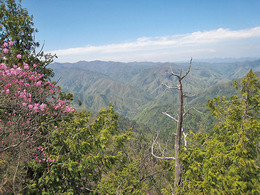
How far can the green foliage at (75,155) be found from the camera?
705 centimetres

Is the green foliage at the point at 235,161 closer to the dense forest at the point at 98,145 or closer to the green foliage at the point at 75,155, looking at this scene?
the dense forest at the point at 98,145

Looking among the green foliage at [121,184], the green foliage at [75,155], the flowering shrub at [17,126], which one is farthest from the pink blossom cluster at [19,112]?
the green foliage at [121,184]

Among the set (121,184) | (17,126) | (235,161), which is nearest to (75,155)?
(121,184)

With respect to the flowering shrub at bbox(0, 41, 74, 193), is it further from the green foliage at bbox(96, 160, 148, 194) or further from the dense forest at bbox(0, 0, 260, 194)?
the green foliage at bbox(96, 160, 148, 194)

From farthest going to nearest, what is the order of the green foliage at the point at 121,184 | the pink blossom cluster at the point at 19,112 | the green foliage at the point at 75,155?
1. the green foliage at the point at 121,184
2. the green foliage at the point at 75,155
3. the pink blossom cluster at the point at 19,112

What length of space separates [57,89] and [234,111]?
9796mm

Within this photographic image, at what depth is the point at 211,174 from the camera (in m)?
5.36

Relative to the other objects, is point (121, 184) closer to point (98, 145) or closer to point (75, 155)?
point (98, 145)

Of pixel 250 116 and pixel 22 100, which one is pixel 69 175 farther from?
pixel 250 116

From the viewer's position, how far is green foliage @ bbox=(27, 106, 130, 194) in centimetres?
705

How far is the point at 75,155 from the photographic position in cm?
788

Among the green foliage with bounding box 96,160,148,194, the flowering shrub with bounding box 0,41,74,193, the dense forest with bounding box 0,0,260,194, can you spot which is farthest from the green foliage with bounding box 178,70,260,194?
the flowering shrub with bounding box 0,41,74,193

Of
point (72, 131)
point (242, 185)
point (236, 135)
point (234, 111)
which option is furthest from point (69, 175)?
point (234, 111)

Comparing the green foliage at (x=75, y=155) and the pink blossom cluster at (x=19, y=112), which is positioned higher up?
the pink blossom cluster at (x=19, y=112)
